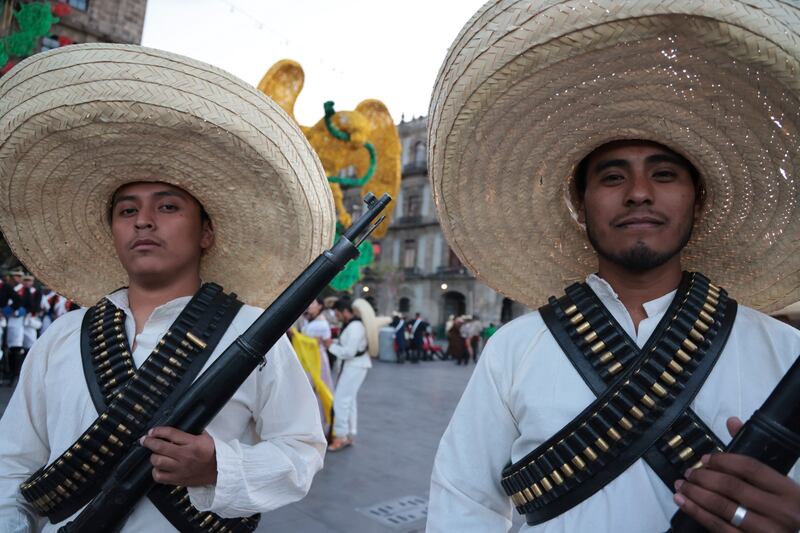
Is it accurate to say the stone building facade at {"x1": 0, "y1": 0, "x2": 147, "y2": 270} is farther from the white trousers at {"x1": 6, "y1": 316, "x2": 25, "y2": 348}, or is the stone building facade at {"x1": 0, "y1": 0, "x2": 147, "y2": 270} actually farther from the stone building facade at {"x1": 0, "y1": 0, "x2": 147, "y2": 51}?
the white trousers at {"x1": 6, "y1": 316, "x2": 25, "y2": 348}

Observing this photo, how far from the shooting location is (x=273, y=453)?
1.69 meters

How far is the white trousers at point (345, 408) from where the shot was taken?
631 cm

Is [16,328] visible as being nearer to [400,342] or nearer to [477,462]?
[477,462]

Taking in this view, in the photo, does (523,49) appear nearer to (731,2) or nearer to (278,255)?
A: (731,2)

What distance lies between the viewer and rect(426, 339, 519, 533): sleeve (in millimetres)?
1438

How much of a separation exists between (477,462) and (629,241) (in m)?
0.73

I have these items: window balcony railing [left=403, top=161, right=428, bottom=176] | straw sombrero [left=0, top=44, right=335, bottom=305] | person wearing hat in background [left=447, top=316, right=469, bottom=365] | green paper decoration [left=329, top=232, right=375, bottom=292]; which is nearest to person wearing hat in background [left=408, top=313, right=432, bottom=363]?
person wearing hat in background [left=447, top=316, right=469, bottom=365]

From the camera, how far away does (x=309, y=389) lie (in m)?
1.89

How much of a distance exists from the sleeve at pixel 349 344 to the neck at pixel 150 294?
200 inches

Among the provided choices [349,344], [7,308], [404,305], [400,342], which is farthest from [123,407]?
[404,305]

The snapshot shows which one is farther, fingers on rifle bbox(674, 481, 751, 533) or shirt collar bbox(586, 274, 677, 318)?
shirt collar bbox(586, 274, 677, 318)

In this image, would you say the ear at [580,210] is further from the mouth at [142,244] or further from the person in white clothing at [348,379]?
the person in white clothing at [348,379]

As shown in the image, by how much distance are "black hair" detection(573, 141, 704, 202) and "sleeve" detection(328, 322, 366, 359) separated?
18.0ft

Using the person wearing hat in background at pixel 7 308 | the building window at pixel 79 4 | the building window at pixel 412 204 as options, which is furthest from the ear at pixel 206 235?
the building window at pixel 412 204
